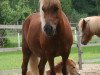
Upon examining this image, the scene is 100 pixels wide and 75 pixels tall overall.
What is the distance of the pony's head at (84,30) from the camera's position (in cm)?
1003

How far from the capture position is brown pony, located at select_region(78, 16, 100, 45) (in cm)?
969

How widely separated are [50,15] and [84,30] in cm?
519

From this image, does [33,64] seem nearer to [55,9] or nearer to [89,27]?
[55,9]

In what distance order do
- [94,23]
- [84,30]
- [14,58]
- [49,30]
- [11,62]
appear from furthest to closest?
[14,58] < [11,62] < [84,30] < [94,23] < [49,30]

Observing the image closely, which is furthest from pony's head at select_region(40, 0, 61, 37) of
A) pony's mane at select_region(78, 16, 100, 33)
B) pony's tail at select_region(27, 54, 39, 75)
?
pony's mane at select_region(78, 16, 100, 33)

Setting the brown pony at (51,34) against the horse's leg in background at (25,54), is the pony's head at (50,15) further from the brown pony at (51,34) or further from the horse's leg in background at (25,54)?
the horse's leg in background at (25,54)

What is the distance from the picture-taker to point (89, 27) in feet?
32.7

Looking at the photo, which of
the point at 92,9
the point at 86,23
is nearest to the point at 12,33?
the point at 86,23

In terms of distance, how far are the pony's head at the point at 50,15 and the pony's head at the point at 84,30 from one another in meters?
4.80

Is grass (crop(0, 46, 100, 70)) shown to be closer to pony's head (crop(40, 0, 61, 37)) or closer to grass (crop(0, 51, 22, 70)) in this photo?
grass (crop(0, 51, 22, 70))

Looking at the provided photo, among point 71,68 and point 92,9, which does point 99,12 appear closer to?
point 92,9

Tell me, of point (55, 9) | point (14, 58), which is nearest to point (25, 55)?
point (55, 9)

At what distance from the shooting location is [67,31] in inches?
219

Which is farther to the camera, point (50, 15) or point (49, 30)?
point (50, 15)
